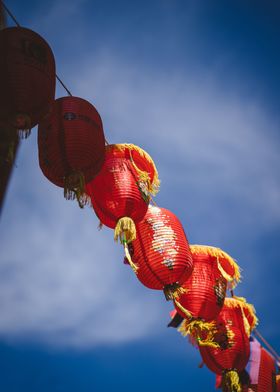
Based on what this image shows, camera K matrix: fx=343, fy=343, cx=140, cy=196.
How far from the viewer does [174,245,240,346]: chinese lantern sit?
3102mm

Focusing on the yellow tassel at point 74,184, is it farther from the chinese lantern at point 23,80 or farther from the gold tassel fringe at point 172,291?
the gold tassel fringe at point 172,291

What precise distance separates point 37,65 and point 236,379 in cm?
344

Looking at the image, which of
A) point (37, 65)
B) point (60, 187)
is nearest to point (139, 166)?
point (60, 187)

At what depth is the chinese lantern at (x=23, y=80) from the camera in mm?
1965

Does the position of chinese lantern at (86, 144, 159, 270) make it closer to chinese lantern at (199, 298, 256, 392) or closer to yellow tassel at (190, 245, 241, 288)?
yellow tassel at (190, 245, 241, 288)

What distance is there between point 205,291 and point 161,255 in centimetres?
69

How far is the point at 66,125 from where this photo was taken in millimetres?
2383

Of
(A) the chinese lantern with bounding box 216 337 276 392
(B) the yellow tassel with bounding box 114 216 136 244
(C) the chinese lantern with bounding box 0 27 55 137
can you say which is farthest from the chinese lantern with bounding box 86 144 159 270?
(A) the chinese lantern with bounding box 216 337 276 392

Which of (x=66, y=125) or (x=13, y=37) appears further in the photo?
(x=66, y=125)

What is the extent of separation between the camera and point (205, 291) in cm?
328

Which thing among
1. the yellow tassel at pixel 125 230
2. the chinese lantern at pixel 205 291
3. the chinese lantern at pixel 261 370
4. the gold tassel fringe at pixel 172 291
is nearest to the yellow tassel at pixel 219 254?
the chinese lantern at pixel 205 291

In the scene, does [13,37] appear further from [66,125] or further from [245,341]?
[245,341]

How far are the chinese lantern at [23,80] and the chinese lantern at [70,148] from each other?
24 centimetres

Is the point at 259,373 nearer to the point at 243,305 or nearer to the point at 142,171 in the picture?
the point at 243,305
